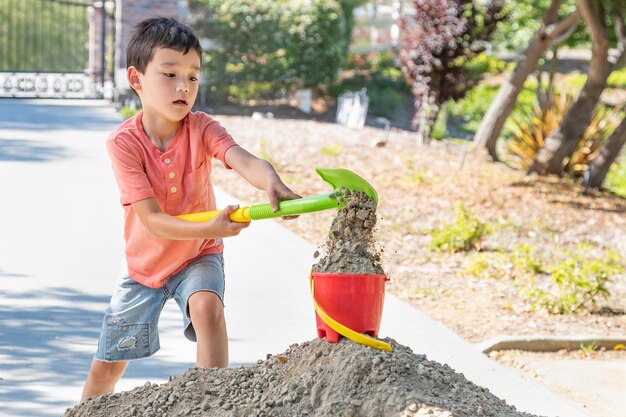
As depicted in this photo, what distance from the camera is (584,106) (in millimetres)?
12000

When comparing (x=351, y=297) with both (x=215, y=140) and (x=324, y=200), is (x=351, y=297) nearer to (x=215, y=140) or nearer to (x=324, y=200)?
(x=324, y=200)

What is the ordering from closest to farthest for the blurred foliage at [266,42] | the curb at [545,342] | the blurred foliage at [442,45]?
the curb at [545,342] → the blurred foliage at [442,45] → the blurred foliage at [266,42]

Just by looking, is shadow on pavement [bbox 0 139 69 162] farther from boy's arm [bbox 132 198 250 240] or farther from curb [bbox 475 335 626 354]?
boy's arm [bbox 132 198 250 240]

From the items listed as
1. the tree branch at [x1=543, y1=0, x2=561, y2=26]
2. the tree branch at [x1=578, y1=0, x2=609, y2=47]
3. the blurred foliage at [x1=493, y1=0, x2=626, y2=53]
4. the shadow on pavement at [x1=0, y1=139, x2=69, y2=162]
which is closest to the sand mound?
the shadow on pavement at [x1=0, y1=139, x2=69, y2=162]

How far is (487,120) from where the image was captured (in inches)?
536

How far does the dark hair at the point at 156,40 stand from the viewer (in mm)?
3406

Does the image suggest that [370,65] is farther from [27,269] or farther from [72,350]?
[72,350]

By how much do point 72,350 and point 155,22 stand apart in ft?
6.59

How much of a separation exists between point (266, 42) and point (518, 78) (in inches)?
236

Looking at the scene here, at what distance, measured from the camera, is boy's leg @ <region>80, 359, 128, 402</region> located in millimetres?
3604

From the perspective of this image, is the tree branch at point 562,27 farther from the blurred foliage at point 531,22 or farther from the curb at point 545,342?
the curb at point 545,342

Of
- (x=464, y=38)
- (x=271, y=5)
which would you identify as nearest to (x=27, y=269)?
(x=464, y=38)

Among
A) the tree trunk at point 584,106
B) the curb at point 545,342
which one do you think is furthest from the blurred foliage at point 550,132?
the curb at point 545,342

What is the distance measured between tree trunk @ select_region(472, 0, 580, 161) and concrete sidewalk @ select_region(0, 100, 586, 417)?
5434 mm
